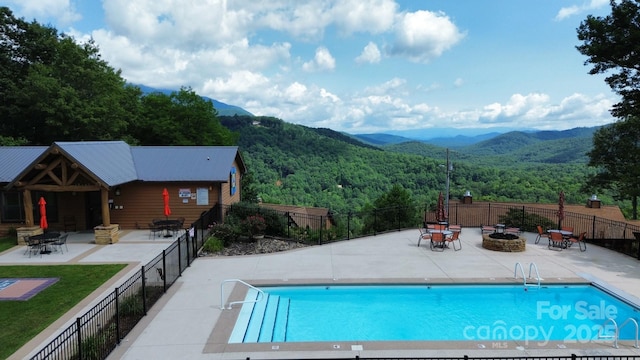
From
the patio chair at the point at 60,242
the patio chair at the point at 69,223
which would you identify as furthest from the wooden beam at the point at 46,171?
the patio chair at the point at 69,223

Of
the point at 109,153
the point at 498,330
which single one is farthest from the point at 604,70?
the point at 109,153

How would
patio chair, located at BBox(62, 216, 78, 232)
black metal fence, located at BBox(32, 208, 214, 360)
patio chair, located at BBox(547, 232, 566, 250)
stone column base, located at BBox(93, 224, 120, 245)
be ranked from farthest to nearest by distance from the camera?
patio chair, located at BBox(62, 216, 78, 232) < stone column base, located at BBox(93, 224, 120, 245) < patio chair, located at BBox(547, 232, 566, 250) < black metal fence, located at BBox(32, 208, 214, 360)

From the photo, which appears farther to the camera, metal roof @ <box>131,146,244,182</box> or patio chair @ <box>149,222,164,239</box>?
metal roof @ <box>131,146,244,182</box>

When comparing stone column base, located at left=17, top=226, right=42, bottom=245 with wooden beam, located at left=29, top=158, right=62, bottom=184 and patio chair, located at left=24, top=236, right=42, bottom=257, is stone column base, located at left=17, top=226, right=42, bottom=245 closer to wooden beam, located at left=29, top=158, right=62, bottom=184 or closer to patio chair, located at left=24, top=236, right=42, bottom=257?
patio chair, located at left=24, top=236, right=42, bottom=257

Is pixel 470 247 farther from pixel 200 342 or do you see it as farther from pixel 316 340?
pixel 200 342

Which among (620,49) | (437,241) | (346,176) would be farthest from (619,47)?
(346,176)

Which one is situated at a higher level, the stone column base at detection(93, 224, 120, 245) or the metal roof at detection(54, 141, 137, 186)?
the metal roof at detection(54, 141, 137, 186)

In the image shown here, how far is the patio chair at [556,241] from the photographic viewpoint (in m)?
16.8

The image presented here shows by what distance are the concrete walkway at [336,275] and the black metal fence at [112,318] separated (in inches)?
10.4

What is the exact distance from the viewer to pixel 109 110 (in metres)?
33.0

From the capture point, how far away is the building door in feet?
69.2

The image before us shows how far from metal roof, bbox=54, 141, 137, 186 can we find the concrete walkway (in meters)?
3.00

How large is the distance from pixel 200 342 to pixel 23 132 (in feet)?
114

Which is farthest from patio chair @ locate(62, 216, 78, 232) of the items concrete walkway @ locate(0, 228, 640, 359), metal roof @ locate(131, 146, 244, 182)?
metal roof @ locate(131, 146, 244, 182)
